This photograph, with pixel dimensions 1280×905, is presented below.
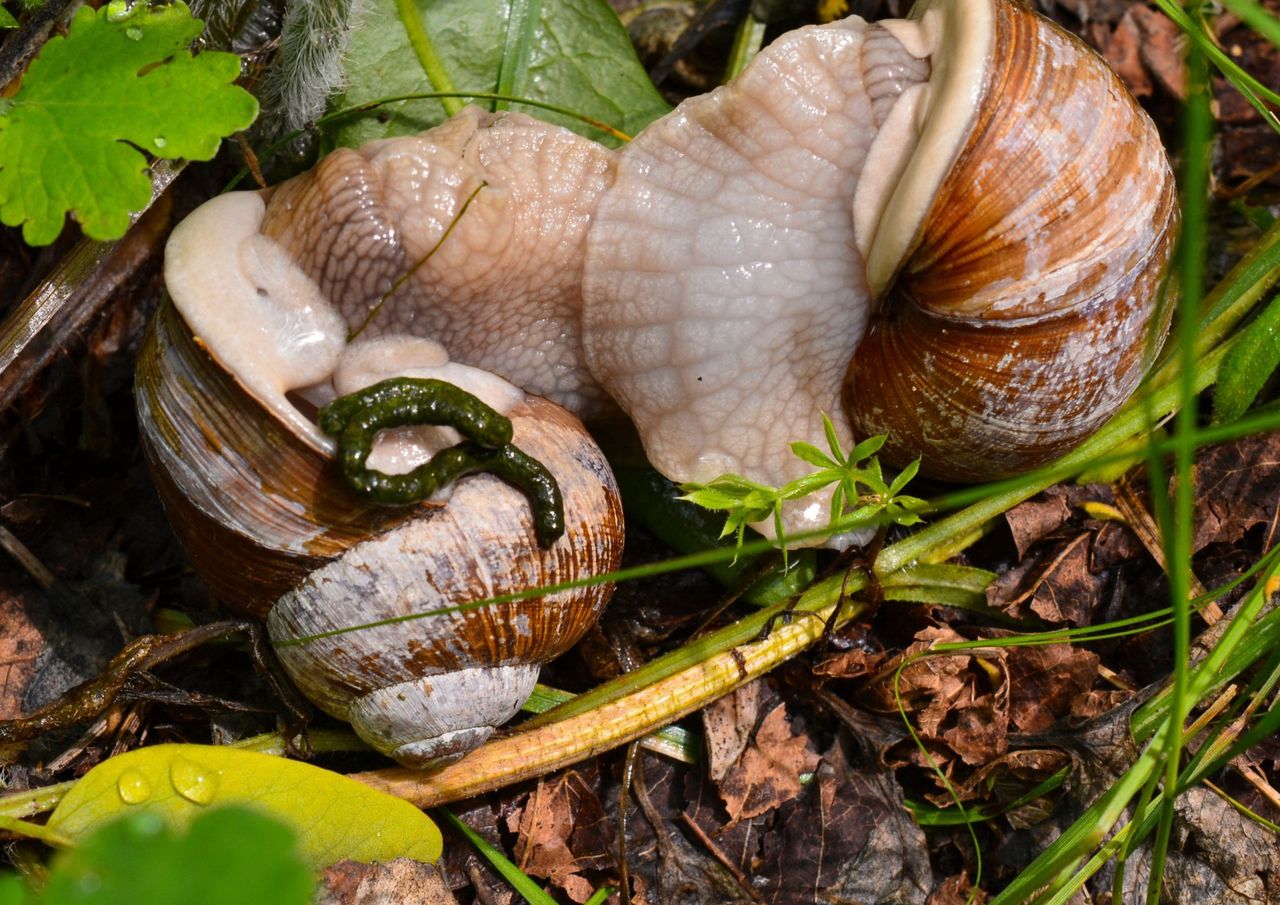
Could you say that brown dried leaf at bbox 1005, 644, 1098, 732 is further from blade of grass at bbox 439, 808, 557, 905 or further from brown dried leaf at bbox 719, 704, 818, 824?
blade of grass at bbox 439, 808, 557, 905

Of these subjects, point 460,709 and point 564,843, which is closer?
point 460,709

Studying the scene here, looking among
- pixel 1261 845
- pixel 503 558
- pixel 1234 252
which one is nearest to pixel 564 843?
pixel 503 558

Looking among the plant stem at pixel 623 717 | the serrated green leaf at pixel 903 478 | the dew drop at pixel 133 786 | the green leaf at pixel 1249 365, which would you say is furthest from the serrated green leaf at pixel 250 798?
the green leaf at pixel 1249 365

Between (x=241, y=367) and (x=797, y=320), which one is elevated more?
(x=241, y=367)

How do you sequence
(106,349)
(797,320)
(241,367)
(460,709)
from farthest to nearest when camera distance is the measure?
(106,349), (797,320), (460,709), (241,367)

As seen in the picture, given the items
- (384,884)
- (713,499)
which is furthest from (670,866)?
(713,499)

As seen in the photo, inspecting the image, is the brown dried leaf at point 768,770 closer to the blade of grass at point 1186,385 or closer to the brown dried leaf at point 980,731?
the brown dried leaf at point 980,731

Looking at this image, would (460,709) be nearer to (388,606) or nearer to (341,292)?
(388,606)

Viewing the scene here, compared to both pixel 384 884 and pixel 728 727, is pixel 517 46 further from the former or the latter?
pixel 384 884
